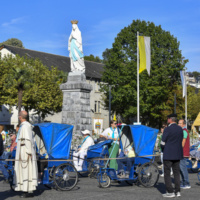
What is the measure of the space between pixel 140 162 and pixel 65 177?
222cm

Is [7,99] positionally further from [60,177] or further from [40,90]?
[60,177]

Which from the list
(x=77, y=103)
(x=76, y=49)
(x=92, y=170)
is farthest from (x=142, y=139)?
(x=76, y=49)

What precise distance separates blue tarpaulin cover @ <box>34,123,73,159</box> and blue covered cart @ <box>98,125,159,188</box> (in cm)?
117

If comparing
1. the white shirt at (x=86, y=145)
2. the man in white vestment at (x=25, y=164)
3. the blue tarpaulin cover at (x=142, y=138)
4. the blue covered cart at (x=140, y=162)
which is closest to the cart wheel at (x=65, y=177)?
the blue covered cart at (x=140, y=162)

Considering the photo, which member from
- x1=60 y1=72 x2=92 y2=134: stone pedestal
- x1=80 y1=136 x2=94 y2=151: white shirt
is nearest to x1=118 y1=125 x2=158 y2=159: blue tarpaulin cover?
x1=80 y1=136 x2=94 y2=151: white shirt

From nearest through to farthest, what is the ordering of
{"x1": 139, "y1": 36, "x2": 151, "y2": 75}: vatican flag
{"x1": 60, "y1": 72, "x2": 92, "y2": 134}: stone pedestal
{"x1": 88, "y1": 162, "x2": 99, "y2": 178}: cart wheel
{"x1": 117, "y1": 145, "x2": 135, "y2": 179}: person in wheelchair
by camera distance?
{"x1": 117, "y1": 145, "x2": 135, "y2": 179}: person in wheelchair < {"x1": 88, "y1": 162, "x2": 99, "y2": 178}: cart wheel < {"x1": 60, "y1": 72, "x2": 92, "y2": 134}: stone pedestal < {"x1": 139, "y1": 36, "x2": 151, "y2": 75}: vatican flag

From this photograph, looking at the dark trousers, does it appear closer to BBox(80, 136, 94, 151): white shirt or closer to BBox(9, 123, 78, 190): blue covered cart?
BBox(9, 123, 78, 190): blue covered cart

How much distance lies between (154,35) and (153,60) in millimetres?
3402

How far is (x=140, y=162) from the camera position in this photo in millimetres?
11773

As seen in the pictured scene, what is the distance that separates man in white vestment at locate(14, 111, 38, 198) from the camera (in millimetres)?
9633

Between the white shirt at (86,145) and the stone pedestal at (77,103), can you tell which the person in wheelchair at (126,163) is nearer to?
the white shirt at (86,145)

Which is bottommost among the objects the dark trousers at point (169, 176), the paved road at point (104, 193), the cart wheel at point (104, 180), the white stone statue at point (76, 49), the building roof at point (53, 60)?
the paved road at point (104, 193)

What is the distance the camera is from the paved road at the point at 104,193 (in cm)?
973

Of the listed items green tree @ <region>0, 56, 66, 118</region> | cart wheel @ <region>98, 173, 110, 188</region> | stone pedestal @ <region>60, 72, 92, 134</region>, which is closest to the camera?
cart wheel @ <region>98, 173, 110, 188</region>
